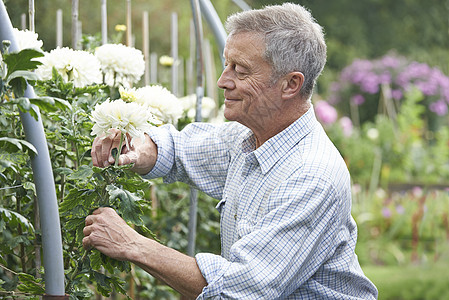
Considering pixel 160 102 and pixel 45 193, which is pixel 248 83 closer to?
pixel 160 102

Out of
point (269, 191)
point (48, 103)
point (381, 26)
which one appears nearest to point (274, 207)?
point (269, 191)

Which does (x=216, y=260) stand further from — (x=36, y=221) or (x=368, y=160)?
(x=368, y=160)

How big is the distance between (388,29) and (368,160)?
771cm

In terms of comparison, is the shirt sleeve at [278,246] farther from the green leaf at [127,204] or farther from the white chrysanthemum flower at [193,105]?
the white chrysanthemum flower at [193,105]

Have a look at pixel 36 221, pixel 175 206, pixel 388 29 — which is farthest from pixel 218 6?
pixel 36 221

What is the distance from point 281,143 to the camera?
1771mm

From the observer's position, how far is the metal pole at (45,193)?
1488 millimetres

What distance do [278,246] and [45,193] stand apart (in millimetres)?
547

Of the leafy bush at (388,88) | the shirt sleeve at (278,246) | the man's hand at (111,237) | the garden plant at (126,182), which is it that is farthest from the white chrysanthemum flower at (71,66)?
the leafy bush at (388,88)

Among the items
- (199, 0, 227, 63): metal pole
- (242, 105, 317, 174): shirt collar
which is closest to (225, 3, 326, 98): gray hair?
(242, 105, 317, 174): shirt collar

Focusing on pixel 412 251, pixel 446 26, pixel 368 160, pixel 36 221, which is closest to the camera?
pixel 36 221

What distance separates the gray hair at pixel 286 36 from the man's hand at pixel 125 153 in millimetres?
392

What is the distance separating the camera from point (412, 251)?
4.74 meters

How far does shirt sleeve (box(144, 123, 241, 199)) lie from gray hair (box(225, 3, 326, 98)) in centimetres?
37
